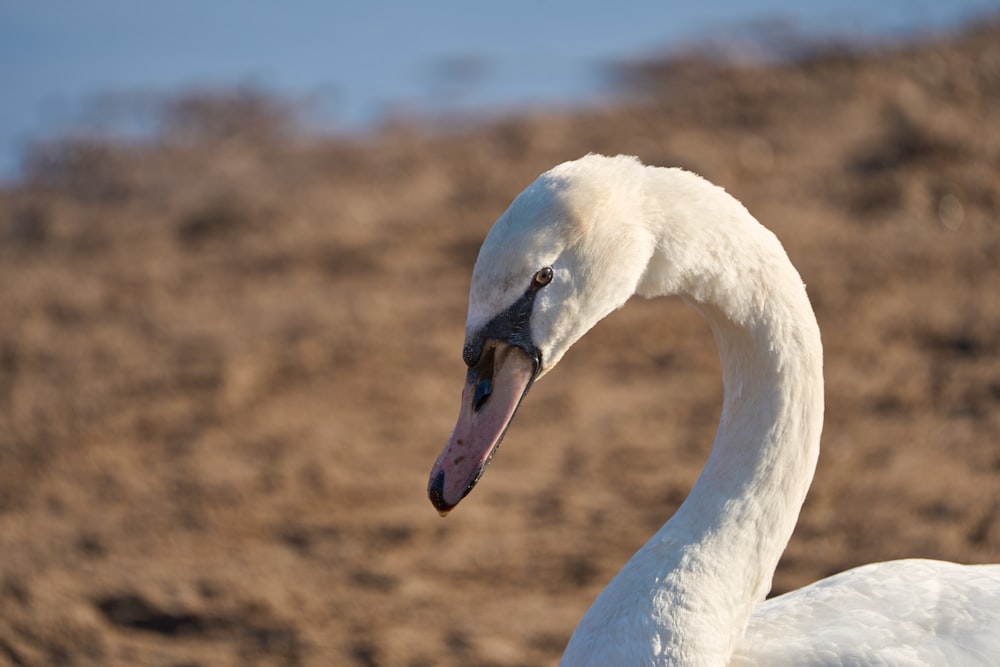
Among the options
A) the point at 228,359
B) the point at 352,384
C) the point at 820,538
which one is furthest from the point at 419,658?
the point at 228,359

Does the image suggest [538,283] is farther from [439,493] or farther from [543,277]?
[439,493]

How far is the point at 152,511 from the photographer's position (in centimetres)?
554

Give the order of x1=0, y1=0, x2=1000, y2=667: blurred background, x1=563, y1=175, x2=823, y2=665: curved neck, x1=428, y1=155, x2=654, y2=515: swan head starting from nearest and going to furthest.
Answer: x1=428, y1=155, x2=654, y2=515: swan head, x1=563, y1=175, x2=823, y2=665: curved neck, x1=0, y1=0, x2=1000, y2=667: blurred background

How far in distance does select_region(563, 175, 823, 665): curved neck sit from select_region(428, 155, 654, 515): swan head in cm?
9

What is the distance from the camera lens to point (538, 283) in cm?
248

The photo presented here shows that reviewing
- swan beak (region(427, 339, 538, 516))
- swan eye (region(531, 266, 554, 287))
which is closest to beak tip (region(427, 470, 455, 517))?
swan beak (region(427, 339, 538, 516))

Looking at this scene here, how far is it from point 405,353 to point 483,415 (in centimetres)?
446

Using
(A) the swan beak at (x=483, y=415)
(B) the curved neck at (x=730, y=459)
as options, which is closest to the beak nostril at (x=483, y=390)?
(A) the swan beak at (x=483, y=415)

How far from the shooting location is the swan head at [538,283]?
2.45 meters

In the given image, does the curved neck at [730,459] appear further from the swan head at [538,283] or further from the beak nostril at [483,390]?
the beak nostril at [483,390]

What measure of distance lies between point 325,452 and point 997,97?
626 centimetres

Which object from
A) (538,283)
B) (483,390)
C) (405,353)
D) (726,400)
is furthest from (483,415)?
(405,353)

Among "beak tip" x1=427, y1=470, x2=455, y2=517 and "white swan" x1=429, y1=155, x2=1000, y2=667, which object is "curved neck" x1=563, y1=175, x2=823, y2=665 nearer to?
"white swan" x1=429, y1=155, x2=1000, y2=667

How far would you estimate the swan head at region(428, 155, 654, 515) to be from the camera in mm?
2449
